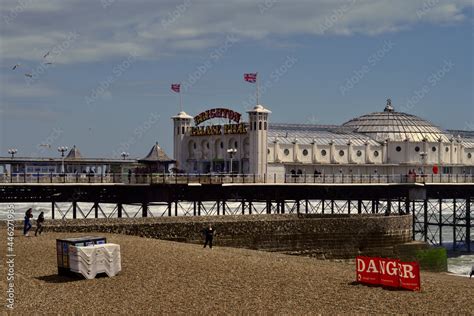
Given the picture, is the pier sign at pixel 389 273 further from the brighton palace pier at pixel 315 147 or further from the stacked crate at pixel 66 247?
the brighton palace pier at pixel 315 147

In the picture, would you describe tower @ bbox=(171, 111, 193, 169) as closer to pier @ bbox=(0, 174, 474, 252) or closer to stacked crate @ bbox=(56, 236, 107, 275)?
pier @ bbox=(0, 174, 474, 252)

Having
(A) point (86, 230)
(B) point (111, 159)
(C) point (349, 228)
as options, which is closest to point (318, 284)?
(A) point (86, 230)

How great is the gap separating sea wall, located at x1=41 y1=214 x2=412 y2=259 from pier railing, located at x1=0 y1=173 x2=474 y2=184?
22.1 ft

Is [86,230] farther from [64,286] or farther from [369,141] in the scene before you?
[369,141]

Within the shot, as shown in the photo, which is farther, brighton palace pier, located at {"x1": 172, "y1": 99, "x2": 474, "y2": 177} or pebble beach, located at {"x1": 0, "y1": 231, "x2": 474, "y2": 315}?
brighton palace pier, located at {"x1": 172, "y1": 99, "x2": 474, "y2": 177}

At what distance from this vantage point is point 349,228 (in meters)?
52.5

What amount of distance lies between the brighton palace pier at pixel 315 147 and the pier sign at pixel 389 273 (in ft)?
140

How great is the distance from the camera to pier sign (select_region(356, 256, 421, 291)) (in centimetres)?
2666

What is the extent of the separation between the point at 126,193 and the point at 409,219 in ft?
69.7

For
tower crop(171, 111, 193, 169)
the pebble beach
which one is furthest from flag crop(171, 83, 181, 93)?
the pebble beach

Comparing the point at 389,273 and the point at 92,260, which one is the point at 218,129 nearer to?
the point at 92,260

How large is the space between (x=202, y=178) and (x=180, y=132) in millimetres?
20117

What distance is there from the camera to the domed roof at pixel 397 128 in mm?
91312

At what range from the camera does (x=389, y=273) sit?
88.8ft
